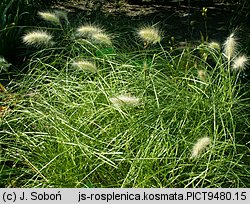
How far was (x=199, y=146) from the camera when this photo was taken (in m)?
2.65

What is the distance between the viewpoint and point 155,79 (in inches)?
131

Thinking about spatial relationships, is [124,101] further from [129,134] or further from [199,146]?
[199,146]

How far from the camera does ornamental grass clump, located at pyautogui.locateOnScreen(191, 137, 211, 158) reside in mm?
2646

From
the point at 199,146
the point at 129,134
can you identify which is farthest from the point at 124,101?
the point at 199,146

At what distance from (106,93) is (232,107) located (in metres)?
0.68

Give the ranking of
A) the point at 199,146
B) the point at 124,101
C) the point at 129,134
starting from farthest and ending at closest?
the point at 129,134 < the point at 124,101 < the point at 199,146

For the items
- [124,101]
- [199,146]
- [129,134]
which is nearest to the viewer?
[199,146]

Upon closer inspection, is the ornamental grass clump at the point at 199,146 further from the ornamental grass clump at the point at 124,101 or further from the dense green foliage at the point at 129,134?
the ornamental grass clump at the point at 124,101

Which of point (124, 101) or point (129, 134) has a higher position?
point (124, 101)

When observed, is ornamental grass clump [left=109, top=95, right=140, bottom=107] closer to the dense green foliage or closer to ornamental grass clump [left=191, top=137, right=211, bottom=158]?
the dense green foliage

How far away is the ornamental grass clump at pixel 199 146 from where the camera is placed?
2.65 metres

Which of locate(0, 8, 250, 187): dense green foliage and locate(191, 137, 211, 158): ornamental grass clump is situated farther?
locate(0, 8, 250, 187): dense green foliage

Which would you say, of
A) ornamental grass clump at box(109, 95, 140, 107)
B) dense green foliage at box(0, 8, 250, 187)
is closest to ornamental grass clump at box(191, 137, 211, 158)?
dense green foliage at box(0, 8, 250, 187)

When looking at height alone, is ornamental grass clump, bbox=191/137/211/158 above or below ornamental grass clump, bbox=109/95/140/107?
below
